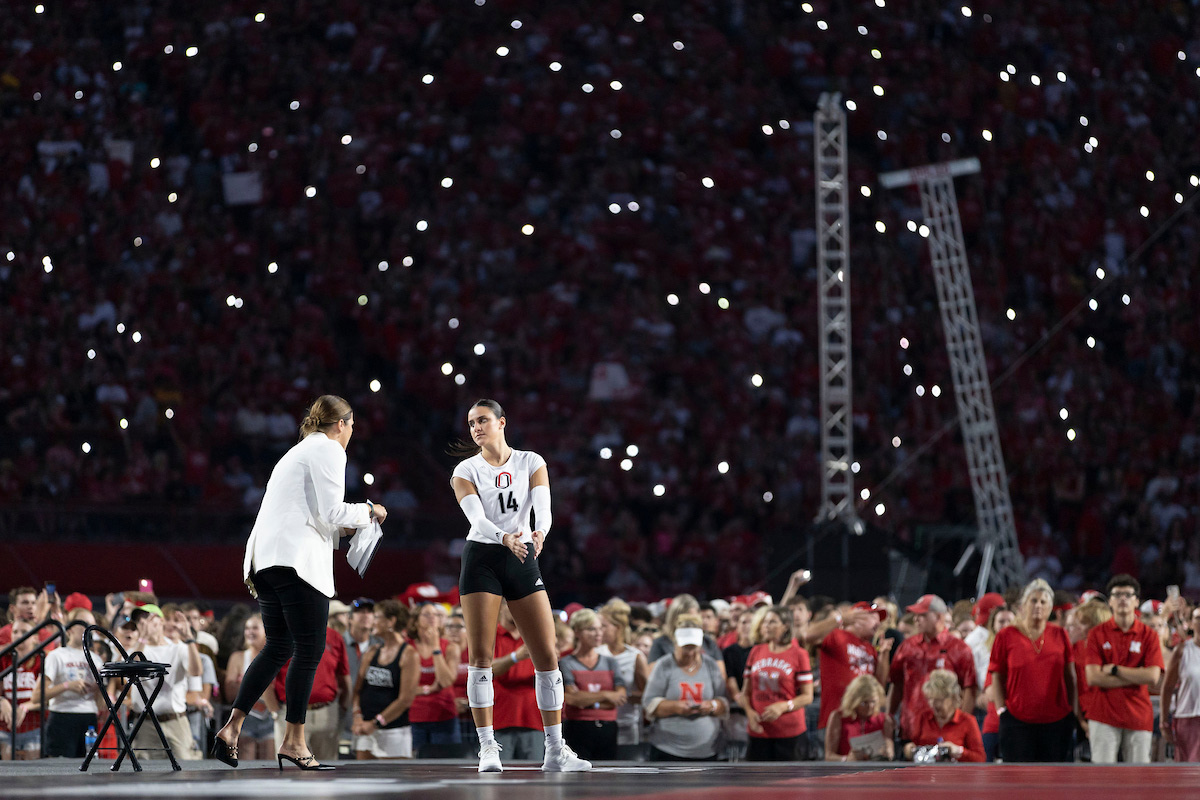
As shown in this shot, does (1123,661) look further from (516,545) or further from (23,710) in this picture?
(23,710)

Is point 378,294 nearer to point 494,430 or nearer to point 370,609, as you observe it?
point 370,609

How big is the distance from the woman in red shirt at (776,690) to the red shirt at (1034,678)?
1262 millimetres

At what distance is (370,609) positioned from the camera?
11070 millimetres

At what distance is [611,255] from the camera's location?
23.1 metres

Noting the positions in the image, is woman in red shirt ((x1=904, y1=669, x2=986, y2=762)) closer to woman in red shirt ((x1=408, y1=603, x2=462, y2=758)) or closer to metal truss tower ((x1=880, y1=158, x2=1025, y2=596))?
woman in red shirt ((x1=408, y1=603, x2=462, y2=758))

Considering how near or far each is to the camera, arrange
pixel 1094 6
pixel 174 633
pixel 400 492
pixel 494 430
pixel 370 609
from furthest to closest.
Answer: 1. pixel 1094 6
2. pixel 400 492
3. pixel 370 609
4. pixel 174 633
5. pixel 494 430

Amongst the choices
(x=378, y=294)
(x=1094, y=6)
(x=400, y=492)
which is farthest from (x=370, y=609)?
(x=1094, y=6)

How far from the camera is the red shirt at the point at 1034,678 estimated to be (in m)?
9.47

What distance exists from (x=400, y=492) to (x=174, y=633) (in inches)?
370

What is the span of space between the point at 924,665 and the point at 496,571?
393 cm

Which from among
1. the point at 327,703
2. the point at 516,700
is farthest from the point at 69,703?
the point at 516,700

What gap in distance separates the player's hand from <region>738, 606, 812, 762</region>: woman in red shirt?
3.74 metres

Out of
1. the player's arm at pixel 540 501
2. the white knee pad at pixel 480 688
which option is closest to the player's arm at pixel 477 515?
the player's arm at pixel 540 501

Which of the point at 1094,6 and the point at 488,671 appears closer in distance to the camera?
the point at 488,671
